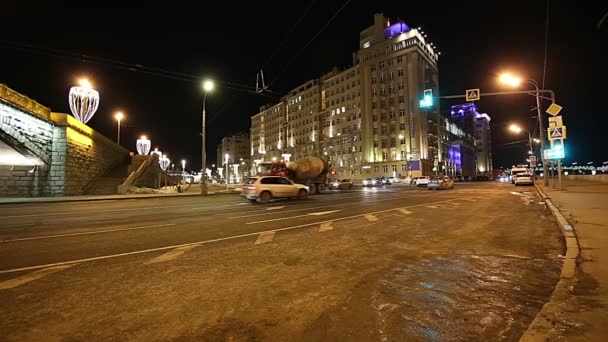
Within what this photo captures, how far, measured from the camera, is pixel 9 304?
356 cm

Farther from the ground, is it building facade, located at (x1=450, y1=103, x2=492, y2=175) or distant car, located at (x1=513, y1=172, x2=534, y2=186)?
building facade, located at (x1=450, y1=103, x2=492, y2=175)

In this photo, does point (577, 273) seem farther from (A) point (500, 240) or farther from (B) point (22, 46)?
(B) point (22, 46)

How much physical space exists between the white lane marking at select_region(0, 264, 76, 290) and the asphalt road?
3 cm

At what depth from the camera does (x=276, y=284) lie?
13.9 ft

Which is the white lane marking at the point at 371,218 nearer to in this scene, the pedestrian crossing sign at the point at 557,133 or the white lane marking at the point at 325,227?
the white lane marking at the point at 325,227

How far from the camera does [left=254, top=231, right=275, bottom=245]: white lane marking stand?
7098 millimetres

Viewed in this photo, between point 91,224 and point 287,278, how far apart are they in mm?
8869

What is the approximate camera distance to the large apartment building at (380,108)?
75.7 meters

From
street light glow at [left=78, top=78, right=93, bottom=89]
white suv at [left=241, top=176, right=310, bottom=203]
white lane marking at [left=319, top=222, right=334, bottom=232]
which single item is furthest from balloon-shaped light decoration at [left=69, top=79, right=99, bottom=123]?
white lane marking at [left=319, top=222, right=334, bottom=232]

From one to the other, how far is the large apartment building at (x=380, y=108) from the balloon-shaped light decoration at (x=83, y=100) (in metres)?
51.2

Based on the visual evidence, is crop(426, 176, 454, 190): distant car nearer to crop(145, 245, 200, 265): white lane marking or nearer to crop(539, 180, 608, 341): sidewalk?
crop(539, 180, 608, 341): sidewalk

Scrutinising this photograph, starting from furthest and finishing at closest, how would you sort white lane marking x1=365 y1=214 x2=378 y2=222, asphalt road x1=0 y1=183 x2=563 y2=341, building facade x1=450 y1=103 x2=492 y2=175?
building facade x1=450 y1=103 x2=492 y2=175 → white lane marking x1=365 y1=214 x2=378 y2=222 → asphalt road x1=0 y1=183 x2=563 y2=341

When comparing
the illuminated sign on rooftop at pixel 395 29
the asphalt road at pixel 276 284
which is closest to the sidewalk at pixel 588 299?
the asphalt road at pixel 276 284

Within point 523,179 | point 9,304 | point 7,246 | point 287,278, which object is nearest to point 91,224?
point 7,246
